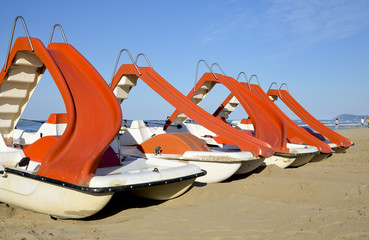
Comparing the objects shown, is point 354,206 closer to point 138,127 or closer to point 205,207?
point 205,207

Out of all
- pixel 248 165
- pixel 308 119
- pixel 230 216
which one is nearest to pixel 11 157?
pixel 230 216

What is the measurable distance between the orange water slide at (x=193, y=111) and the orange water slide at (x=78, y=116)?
8.57ft

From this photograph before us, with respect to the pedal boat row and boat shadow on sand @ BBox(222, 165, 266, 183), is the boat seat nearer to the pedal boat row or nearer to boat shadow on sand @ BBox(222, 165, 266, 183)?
the pedal boat row

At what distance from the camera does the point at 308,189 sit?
21.2 ft

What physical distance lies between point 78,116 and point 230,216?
2432 millimetres

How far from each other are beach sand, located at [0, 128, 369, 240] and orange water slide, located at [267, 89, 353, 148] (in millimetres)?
4882

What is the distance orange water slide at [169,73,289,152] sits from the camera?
880cm

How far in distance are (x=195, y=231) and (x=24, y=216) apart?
2.47 metres

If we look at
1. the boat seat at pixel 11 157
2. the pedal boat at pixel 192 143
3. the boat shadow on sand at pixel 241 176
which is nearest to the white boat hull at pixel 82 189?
the boat seat at pixel 11 157

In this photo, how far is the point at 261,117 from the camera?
929 centimetres

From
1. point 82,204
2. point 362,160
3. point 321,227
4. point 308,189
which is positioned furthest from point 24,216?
point 362,160

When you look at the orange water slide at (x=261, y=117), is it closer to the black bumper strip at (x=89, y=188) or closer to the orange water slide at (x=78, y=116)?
the black bumper strip at (x=89, y=188)

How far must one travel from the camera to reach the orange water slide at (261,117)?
8805 mm

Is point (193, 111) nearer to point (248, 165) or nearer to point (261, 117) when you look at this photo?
point (248, 165)
